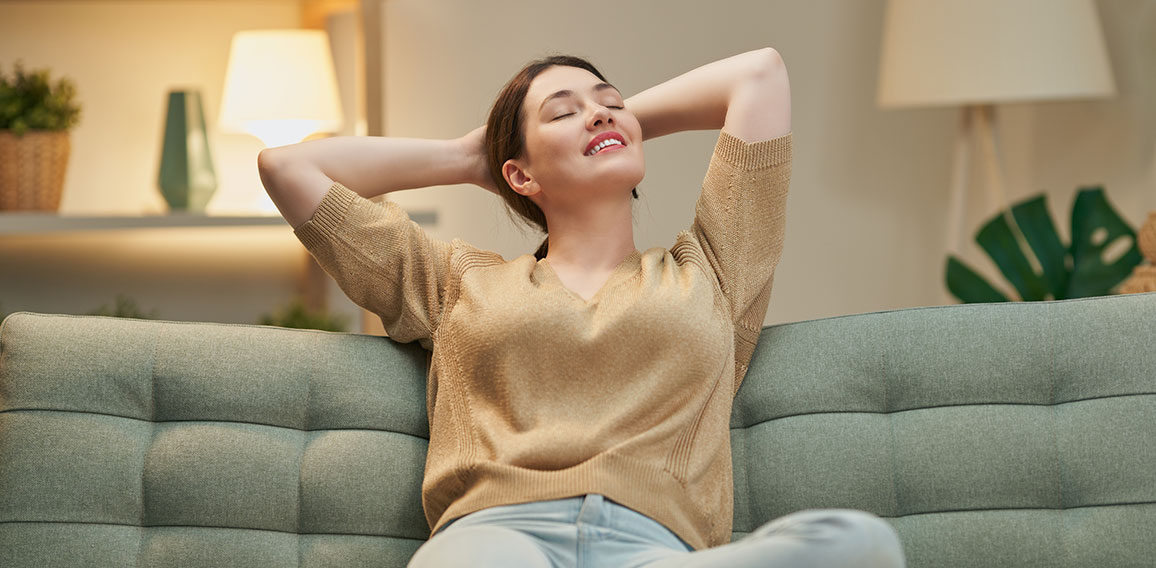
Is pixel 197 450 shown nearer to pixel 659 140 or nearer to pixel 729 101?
pixel 729 101

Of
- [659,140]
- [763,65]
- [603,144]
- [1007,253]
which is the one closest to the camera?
[603,144]

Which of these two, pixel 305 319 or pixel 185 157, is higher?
pixel 185 157

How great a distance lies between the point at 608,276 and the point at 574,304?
0.34 ft

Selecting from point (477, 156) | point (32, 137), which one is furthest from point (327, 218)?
point (32, 137)

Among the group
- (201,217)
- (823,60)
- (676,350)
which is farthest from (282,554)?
(823,60)

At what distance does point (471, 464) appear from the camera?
1.36 metres

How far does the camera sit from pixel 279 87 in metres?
2.84

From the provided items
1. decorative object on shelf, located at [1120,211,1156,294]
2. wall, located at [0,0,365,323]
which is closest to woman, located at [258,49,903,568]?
decorative object on shelf, located at [1120,211,1156,294]

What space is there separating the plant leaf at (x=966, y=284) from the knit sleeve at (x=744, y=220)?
1373 millimetres

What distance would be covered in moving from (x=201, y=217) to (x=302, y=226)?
1386 millimetres

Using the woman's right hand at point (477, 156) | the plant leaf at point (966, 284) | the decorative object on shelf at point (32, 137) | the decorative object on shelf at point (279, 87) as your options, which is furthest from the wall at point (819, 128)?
the woman's right hand at point (477, 156)

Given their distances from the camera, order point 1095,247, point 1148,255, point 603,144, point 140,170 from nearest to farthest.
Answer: point 603,144
point 1148,255
point 1095,247
point 140,170

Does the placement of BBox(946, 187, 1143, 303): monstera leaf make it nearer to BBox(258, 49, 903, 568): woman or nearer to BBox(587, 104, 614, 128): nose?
BBox(258, 49, 903, 568): woman

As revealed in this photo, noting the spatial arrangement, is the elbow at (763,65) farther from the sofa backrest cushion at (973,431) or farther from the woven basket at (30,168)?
the woven basket at (30,168)
